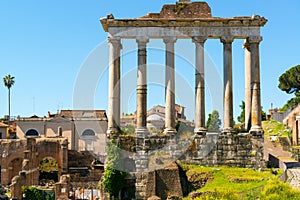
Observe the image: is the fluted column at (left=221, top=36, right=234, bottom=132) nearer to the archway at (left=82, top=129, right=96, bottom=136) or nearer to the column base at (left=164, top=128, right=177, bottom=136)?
the column base at (left=164, top=128, right=177, bottom=136)

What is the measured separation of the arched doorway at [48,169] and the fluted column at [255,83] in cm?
2419

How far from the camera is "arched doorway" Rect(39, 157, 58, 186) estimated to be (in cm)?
4619

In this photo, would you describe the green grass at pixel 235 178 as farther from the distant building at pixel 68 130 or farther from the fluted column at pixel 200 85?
the distant building at pixel 68 130

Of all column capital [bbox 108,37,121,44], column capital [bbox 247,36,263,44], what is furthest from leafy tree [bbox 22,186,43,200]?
column capital [bbox 247,36,263,44]

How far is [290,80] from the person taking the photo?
60906 millimetres

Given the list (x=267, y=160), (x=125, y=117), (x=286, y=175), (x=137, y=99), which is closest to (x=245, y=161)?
(x=267, y=160)

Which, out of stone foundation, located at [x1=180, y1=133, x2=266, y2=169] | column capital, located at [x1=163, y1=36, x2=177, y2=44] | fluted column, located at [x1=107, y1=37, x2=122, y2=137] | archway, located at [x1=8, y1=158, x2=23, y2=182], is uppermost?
column capital, located at [x1=163, y1=36, x2=177, y2=44]

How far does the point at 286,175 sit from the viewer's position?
2272cm

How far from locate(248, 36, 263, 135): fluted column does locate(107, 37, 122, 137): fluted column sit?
7981mm

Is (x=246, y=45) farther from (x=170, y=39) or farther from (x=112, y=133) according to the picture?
(x=112, y=133)

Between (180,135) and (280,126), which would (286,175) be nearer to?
(180,135)

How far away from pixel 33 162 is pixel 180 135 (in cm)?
1717

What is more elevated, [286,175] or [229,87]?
[229,87]

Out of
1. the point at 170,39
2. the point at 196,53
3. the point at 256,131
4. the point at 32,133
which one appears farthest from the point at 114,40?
the point at 32,133
